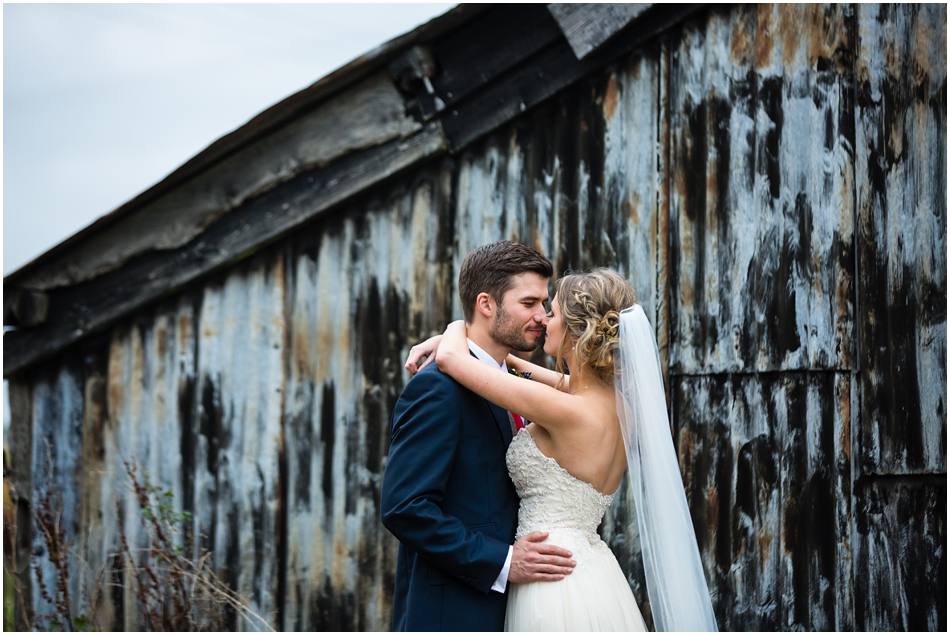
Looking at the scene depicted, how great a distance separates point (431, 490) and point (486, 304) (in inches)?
30.3

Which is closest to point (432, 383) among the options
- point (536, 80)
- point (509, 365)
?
point (509, 365)

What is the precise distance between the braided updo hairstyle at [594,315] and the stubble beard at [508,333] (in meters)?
0.17

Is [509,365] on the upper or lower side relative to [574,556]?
upper

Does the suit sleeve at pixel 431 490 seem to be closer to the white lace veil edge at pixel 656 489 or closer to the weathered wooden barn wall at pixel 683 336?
the white lace veil edge at pixel 656 489

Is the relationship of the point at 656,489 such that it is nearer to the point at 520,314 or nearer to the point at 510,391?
the point at 510,391

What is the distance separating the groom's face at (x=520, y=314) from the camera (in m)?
3.56

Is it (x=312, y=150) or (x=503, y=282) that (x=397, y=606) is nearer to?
(x=503, y=282)

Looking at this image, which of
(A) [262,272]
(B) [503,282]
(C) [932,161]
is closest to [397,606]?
(B) [503,282]

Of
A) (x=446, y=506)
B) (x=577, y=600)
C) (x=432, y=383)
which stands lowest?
(x=577, y=600)

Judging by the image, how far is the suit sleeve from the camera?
320 cm

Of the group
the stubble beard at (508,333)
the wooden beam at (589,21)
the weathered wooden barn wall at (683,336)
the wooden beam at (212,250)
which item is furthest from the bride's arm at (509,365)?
the wooden beam at (589,21)

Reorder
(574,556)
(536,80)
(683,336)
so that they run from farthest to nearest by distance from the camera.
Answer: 1. (536,80)
2. (683,336)
3. (574,556)

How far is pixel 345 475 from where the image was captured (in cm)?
523

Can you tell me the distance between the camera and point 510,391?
3352 millimetres
